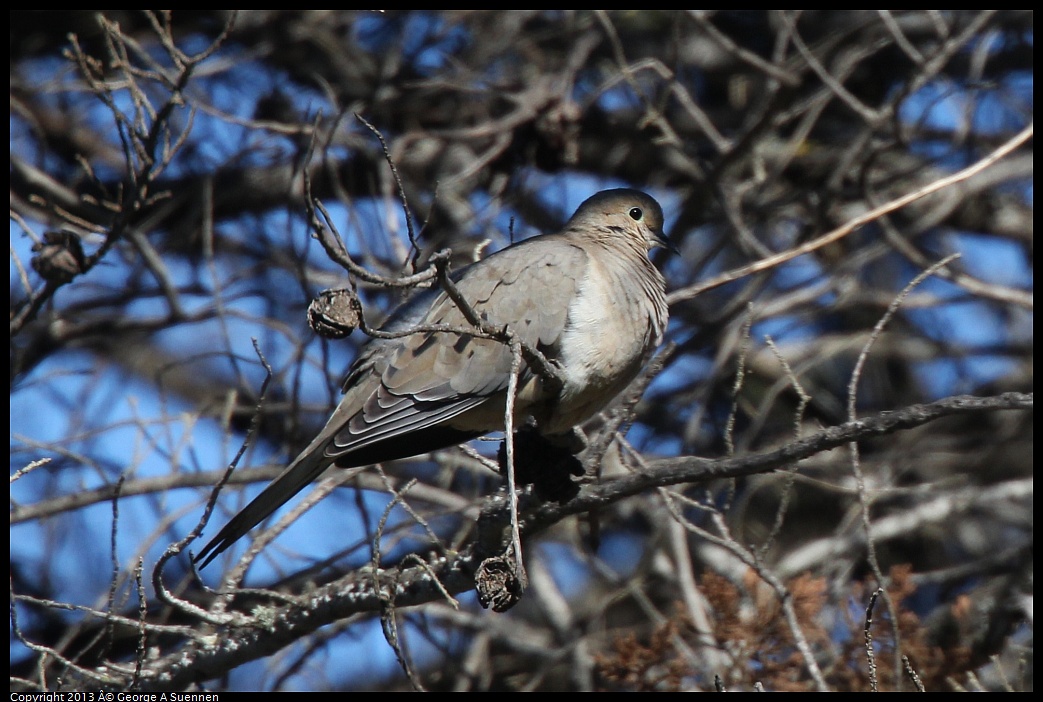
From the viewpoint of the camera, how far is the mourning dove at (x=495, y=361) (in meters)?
3.18

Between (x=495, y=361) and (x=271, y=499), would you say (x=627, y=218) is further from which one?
(x=271, y=499)

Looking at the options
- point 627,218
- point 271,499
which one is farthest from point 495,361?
point 627,218

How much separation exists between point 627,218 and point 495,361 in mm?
1063

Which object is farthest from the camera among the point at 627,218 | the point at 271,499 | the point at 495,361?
the point at 627,218

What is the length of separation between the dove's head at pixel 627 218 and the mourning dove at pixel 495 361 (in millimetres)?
408

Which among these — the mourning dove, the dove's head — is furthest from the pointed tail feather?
the dove's head

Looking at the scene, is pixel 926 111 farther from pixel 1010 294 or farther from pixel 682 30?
pixel 682 30

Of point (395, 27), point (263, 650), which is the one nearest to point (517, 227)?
point (395, 27)

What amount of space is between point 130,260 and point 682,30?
3020mm

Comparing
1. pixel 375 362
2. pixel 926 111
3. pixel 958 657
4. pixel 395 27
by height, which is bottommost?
pixel 958 657

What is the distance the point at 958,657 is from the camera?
3.63 m

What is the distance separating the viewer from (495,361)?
10.9ft

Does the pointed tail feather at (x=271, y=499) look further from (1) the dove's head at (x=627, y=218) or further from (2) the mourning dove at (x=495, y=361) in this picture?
(1) the dove's head at (x=627, y=218)

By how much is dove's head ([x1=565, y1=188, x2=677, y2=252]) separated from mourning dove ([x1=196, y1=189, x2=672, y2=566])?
0.41 metres
